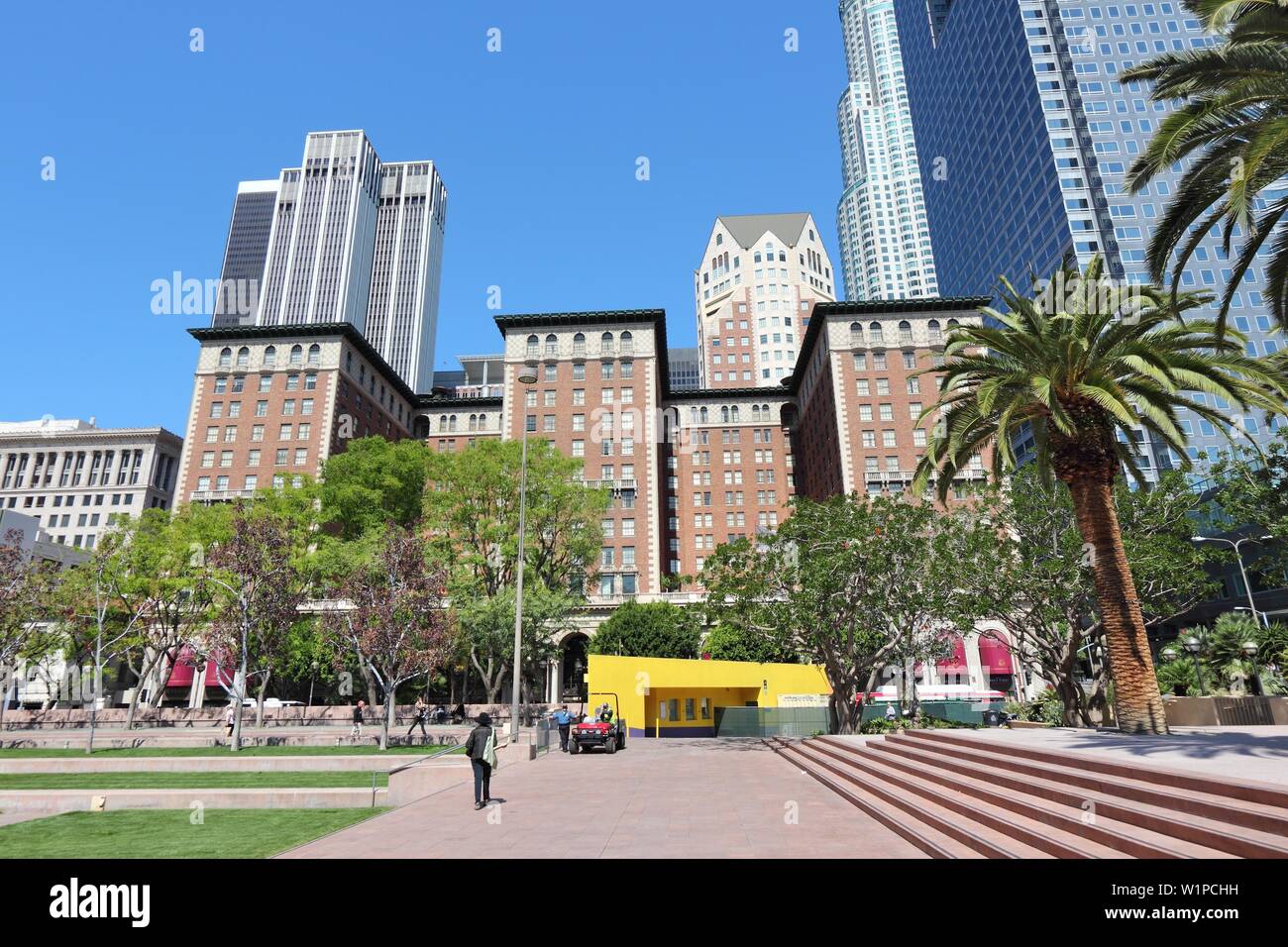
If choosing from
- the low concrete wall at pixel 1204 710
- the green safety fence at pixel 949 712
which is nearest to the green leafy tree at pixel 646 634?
the green safety fence at pixel 949 712

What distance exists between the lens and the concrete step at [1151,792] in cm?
716

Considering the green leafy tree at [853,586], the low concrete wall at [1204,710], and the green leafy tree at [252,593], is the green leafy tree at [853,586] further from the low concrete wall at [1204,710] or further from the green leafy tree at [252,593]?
the green leafy tree at [252,593]

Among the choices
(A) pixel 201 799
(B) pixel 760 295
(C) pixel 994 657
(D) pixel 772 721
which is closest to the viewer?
(A) pixel 201 799

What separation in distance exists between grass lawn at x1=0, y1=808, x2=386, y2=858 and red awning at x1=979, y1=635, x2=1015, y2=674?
188 ft

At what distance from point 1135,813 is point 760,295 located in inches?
4932

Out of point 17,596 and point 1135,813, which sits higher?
point 17,596

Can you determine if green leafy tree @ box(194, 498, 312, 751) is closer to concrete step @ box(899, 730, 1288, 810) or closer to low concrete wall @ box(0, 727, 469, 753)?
low concrete wall @ box(0, 727, 469, 753)

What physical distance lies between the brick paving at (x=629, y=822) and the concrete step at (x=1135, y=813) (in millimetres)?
2355

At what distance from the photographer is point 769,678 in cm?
3875

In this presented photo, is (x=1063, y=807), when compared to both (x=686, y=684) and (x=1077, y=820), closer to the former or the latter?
(x=1077, y=820)

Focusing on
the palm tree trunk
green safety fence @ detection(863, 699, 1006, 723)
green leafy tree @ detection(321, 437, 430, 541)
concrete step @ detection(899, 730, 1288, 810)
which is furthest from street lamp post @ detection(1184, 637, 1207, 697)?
green leafy tree @ detection(321, 437, 430, 541)

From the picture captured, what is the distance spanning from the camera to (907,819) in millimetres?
11297

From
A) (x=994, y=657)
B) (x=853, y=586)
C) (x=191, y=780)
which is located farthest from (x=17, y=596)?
(x=994, y=657)
